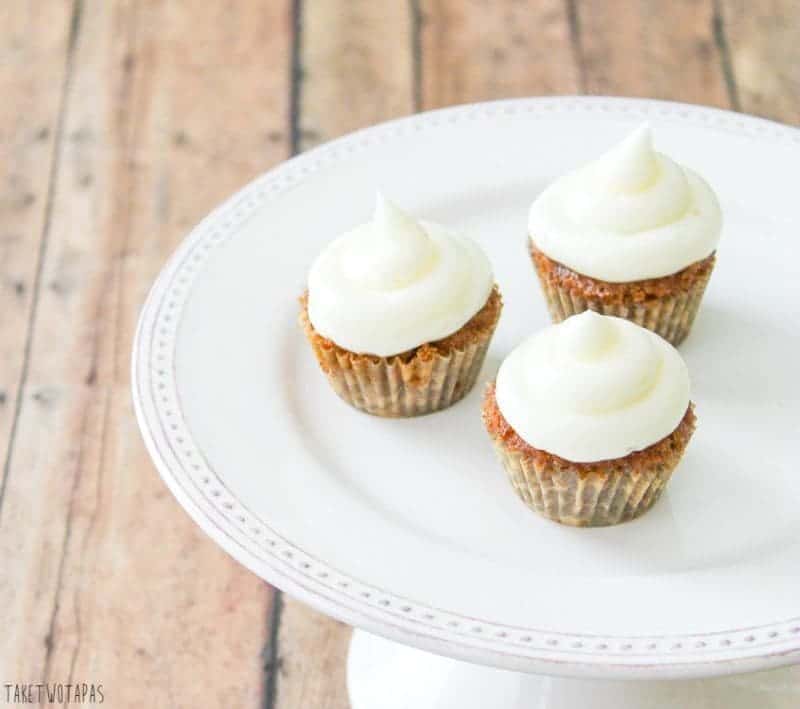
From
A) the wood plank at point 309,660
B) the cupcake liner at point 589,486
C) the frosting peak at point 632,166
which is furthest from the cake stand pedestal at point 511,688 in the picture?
the frosting peak at point 632,166


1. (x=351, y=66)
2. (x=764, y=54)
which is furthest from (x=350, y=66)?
(x=764, y=54)

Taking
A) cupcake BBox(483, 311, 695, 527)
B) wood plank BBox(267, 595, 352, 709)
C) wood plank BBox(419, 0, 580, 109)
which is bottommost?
wood plank BBox(267, 595, 352, 709)

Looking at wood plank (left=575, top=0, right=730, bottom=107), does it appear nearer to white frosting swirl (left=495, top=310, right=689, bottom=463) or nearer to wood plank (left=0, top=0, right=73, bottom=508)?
wood plank (left=0, top=0, right=73, bottom=508)

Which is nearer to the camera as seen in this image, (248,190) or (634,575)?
(634,575)

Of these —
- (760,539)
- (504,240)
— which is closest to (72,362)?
(504,240)

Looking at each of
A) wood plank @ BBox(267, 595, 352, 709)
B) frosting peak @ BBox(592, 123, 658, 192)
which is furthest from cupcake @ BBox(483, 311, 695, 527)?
wood plank @ BBox(267, 595, 352, 709)

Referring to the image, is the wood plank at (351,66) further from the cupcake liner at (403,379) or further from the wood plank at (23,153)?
the cupcake liner at (403,379)

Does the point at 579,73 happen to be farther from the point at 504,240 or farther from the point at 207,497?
the point at 207,497
